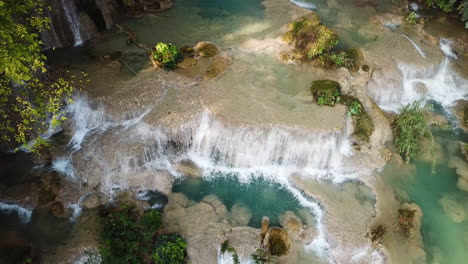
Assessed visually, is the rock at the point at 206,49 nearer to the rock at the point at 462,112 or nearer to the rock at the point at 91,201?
the rock at the point at 91,201

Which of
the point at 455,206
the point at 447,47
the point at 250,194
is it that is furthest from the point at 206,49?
the point at 447,47

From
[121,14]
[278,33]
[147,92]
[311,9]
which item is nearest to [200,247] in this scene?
[147,92]

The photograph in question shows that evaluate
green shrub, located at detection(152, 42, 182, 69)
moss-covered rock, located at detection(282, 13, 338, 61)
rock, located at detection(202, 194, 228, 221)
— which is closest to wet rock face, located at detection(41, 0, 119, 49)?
green shrub, located at detection(152, 42, 182, 69)

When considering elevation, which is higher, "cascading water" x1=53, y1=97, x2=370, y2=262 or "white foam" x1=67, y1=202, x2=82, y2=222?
"cascading water" x1=53, y1=97, x2=370, y2=262

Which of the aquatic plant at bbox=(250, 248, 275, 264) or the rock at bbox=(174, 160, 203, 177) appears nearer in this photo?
the aquatic plant at bbox=(250, 248, 275, 264)

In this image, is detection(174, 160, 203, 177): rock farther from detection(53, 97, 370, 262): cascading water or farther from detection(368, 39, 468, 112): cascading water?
detection(368, 39, 468, 112): cascading water

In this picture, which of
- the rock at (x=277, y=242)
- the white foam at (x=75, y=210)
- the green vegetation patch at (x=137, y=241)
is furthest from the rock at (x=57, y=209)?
the rock at (x=277, y=242)
